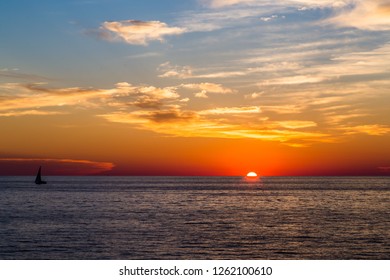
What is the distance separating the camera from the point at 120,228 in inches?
2776

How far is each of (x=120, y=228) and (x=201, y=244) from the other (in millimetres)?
17761

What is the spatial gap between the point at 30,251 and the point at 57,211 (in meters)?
48.5

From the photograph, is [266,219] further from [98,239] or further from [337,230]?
[98,239]

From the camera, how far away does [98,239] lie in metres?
60.2

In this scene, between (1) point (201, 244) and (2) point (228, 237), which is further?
(2) point (228, 237)

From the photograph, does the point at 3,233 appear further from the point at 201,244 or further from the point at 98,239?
the point at 201,244

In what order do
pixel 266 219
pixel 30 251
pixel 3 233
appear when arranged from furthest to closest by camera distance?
pixel 266 219 → pixel 3 233 → pixel 30 251

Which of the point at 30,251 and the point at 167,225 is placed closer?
the point at 30,251
